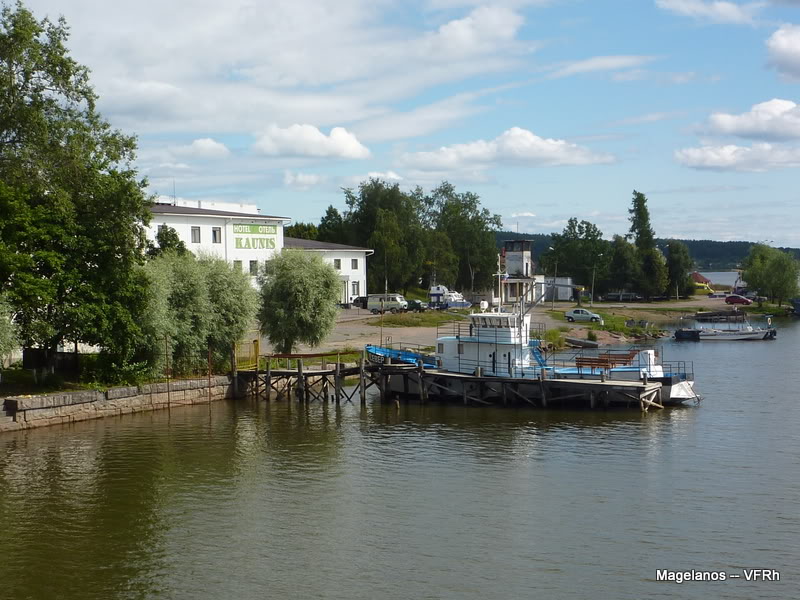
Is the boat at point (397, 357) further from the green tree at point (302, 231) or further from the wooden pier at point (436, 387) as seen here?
the green tree at point (302, 231)

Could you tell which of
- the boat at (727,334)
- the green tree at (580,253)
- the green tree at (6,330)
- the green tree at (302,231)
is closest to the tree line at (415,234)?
the green tree at (302,231)

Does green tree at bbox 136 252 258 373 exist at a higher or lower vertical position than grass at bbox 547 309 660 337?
higher

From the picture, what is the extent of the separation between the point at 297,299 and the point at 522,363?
44.1 ft

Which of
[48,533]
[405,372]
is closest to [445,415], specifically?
[405,372]

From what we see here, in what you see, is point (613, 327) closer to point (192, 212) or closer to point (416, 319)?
point (416, 319)

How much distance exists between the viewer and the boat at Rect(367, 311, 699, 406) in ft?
140

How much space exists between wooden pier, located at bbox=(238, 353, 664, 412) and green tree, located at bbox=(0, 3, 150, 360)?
28.2 ft

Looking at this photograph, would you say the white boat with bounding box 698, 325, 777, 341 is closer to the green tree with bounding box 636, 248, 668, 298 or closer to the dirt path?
the dirt path

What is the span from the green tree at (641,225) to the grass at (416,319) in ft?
200

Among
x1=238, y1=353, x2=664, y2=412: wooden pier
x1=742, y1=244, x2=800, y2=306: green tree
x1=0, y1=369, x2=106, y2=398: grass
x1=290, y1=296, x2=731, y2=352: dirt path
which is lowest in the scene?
x1=238, y1=353, x2=664, y2=412: wooden pier

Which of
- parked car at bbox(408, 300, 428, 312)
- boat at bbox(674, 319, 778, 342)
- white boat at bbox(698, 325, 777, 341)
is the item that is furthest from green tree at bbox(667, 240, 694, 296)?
parked car at bbox(408, 300, 428, 312)

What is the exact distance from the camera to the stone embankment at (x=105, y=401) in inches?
1436

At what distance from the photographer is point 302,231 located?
111 m

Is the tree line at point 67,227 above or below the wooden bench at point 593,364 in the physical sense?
above
